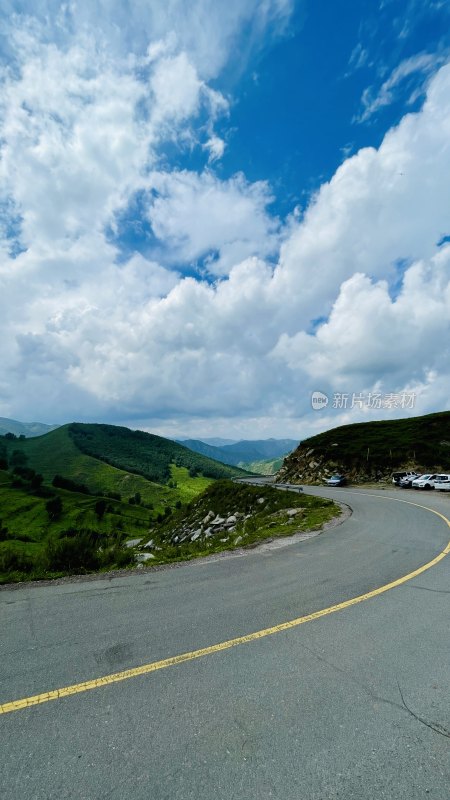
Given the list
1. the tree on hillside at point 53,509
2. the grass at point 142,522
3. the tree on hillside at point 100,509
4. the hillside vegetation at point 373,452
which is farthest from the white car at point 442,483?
the tree on hillside at point 53,509

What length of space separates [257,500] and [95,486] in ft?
532

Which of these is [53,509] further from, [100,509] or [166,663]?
[166,663]

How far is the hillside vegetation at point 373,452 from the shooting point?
58.4m

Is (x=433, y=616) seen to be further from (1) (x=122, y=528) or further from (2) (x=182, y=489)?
(2) (x=182, y=489)

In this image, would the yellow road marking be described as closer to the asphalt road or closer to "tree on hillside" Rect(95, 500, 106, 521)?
the asphalt road

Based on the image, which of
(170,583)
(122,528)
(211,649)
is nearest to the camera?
(211,649)

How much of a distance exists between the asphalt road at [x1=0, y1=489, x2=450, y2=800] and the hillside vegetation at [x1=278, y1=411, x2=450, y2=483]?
55370mm

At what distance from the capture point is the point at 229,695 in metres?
4.58

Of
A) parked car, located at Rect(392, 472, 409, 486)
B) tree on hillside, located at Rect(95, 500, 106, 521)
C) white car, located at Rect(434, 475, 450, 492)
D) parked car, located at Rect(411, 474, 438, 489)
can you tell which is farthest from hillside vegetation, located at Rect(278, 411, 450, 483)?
tree on hillside, located at Rect(95, 500, 106, 521)

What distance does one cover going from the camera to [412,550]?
40.9ft

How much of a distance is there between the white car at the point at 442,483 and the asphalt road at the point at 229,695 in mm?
36893

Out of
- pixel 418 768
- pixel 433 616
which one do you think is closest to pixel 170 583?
pixel 433 616

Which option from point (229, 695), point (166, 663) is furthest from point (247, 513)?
point (229, 695)

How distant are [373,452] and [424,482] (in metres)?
20.7
